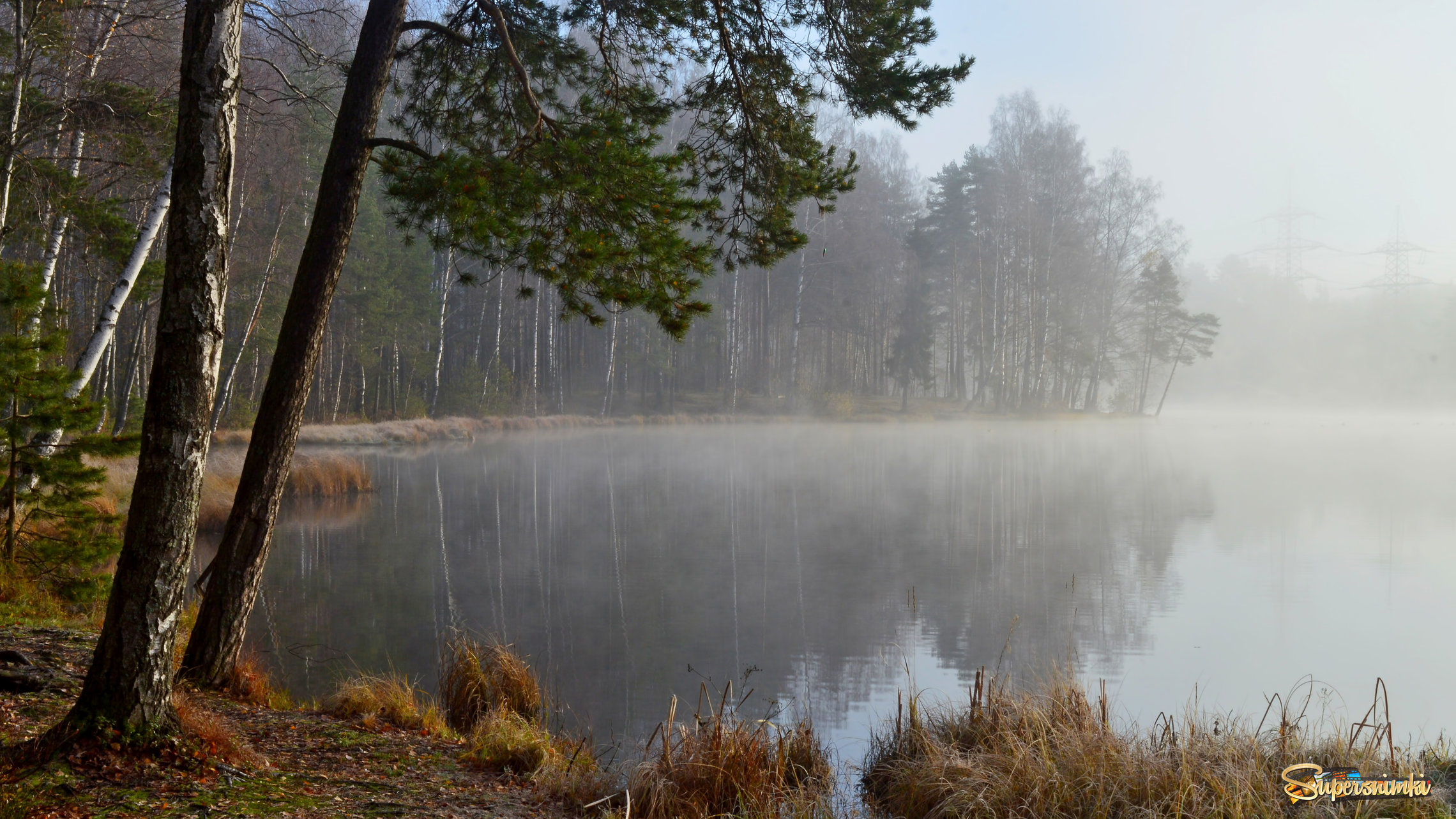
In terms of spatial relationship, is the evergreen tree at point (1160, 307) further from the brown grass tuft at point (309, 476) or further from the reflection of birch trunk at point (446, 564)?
the brown grass tuft at point (309, 476)

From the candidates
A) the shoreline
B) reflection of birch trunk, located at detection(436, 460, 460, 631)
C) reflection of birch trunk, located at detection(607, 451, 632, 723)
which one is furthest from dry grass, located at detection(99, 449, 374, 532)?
reflection of birch trunk, located at detection(607, 451, 632, 723)

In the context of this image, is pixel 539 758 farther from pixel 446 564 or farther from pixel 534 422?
pixel 534 422

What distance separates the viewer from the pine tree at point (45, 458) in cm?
551

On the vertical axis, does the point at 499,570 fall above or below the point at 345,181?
below

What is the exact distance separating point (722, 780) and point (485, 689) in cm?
205

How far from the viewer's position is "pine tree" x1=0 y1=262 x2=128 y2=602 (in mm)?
5508

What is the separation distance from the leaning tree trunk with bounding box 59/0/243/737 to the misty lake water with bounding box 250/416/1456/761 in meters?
2.79

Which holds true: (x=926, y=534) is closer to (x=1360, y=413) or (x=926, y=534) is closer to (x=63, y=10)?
(x=63, y=10)

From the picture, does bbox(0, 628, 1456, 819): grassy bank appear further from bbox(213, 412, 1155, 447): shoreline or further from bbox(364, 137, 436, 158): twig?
bbox(213, 412, 1155, 447): shoreline

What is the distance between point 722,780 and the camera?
3867mm

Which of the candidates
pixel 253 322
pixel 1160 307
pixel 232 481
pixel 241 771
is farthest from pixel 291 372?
pixel 1160 307

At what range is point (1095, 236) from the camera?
130 feet

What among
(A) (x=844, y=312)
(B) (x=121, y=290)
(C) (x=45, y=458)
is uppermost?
(A) (x=844, y=312)

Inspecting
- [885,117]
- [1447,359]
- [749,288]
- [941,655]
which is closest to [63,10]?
[885,117]
